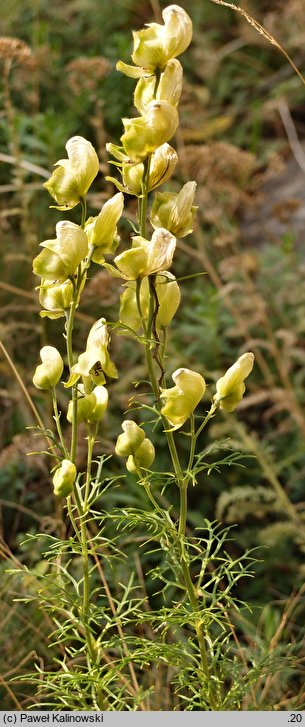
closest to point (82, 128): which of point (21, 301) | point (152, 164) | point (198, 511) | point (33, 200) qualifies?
point (33, 200)

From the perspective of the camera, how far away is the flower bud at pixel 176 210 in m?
1.01

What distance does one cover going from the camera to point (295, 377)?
2.59 m

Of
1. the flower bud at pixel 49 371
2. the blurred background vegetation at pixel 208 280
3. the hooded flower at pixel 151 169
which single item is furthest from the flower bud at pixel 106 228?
the blurred background vegetation at pixel 208 280

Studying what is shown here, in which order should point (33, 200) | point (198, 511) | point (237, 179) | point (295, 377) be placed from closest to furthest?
point (198, 511) → point (295, 377) → point (33, 200) → point (237, 179)

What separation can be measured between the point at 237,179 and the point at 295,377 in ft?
2.70

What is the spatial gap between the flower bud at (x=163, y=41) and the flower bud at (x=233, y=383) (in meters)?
0.32

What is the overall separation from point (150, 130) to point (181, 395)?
262mm

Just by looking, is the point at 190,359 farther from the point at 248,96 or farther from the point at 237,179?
the point at 248,96

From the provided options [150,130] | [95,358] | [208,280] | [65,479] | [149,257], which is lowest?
[208,280]

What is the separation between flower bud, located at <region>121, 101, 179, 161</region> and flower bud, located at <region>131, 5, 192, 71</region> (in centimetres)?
6

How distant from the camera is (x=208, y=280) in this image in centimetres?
295

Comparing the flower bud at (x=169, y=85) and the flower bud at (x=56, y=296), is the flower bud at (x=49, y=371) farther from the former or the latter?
the flower bud at (x=169, y=85)

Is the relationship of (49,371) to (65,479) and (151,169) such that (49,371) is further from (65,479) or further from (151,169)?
(151,169)

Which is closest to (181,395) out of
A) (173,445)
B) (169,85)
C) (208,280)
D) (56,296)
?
(173,445)
